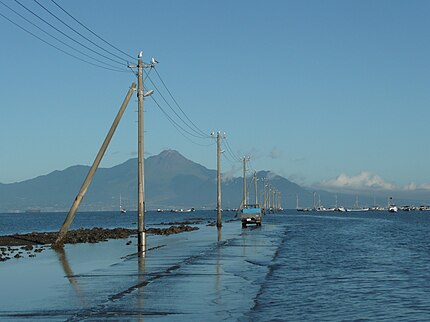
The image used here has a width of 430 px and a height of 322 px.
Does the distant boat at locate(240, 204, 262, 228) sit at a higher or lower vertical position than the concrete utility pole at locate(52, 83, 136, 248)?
lower

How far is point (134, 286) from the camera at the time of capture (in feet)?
78.5

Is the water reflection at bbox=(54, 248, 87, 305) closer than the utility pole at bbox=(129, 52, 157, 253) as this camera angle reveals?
Yes

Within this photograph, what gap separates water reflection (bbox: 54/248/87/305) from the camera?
21.4 meters

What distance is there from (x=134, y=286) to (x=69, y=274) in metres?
5.86

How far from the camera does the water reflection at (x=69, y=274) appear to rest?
2142 centimetres

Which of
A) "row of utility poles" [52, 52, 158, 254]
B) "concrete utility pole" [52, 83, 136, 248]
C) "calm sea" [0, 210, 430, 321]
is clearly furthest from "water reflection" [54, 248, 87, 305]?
"row of utility poles" [52, 52, 158, 254]

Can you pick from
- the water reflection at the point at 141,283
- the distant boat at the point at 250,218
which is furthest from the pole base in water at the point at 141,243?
the distant boat at the point at 250,218

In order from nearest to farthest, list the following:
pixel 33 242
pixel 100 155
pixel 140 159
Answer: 1. pixel 140 159
2. pixel 100 155
3. pixel 33 242

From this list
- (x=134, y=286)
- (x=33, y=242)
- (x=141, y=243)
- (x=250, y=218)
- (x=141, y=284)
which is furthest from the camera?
(x=250, y=218)

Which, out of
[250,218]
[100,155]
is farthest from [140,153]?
[250,218]

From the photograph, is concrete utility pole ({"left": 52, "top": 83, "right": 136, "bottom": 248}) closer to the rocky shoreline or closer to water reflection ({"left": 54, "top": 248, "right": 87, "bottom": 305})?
water reflection ({"left": 54, "top": 248, "right": 87, "bottom": 305})

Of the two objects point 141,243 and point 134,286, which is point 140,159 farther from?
point 134,286

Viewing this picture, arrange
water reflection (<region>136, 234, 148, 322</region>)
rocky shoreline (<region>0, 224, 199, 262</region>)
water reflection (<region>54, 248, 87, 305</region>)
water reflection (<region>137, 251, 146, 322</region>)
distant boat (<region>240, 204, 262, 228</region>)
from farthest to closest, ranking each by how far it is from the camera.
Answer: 1. distant boat (<region>240, 204, 262, 228</region>)
2. rocky shoreline (<region>0, 224, 199, 262</region>)
3. water reflection (<region>54, 248, 87, 305</region>)
4. water reflection (<region>137, 251, 146, 322</region>)
5. water reflection (<region>136, 234, 148, 322</region>)

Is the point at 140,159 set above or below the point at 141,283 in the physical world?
above
